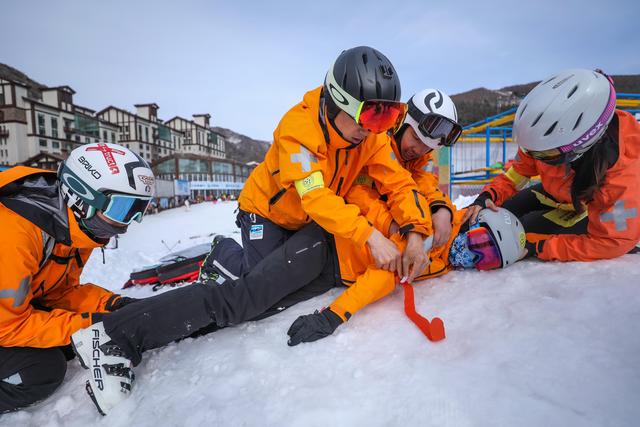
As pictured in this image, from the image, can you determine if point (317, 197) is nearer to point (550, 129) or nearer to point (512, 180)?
point (550, 129)

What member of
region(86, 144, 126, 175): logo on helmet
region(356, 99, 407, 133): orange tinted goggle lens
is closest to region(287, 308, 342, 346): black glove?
region(356, 99, 407, 133): orange tinted goggle lens

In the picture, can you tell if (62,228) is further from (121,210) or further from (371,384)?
(371,384)

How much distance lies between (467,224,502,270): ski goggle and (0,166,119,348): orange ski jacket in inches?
89.8

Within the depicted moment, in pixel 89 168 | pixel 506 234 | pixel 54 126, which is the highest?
pixel 54 126

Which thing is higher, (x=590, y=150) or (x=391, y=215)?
(x=590, y=150)

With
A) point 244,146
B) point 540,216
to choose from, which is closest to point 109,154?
point 540,216

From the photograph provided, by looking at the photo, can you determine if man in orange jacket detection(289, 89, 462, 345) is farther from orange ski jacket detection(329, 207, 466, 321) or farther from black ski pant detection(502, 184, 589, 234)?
black ski pant detection(502, 184, 589, 234)

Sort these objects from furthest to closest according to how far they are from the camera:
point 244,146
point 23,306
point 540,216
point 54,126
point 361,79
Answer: point 244,146
point 54,126
point 540,216
point 361,79
point 23,306

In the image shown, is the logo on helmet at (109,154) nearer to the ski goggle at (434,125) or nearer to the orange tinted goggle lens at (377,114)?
the orange tinted goggle lens at (377,114)

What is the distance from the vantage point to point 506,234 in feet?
6.97

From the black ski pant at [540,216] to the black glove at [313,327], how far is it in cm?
192

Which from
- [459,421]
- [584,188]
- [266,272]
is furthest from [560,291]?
[266,272]

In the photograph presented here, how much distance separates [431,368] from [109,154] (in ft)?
6.37

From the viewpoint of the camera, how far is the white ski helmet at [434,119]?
247 centimetres
